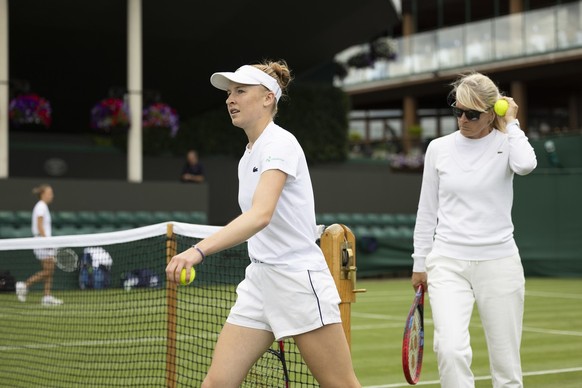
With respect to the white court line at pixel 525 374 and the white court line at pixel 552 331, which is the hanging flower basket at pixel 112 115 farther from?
the white court line at pixel 525 374

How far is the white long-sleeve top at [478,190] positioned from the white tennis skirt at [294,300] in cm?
117

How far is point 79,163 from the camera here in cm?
2014

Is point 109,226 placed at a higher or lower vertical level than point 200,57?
lower

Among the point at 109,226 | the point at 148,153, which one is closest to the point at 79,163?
the point at 148,153

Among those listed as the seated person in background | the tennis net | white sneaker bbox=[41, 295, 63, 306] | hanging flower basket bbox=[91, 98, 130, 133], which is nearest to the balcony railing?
the seated person in background

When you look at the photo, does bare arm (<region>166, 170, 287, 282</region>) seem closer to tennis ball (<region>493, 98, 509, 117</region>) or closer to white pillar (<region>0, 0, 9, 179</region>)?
tennis ball (<region>493, 98, 509, 117</region>)

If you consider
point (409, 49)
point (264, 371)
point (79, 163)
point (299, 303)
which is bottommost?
point (264, 371)

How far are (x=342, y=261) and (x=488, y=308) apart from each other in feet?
2.80

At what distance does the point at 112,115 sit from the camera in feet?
53.1

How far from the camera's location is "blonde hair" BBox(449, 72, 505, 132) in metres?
4.72

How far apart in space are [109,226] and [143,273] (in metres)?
4.53

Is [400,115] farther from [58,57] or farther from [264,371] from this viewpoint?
[264,371]

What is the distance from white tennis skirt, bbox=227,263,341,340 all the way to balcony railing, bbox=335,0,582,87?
22.0m

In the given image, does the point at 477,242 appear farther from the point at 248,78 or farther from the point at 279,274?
the point at 248,78
